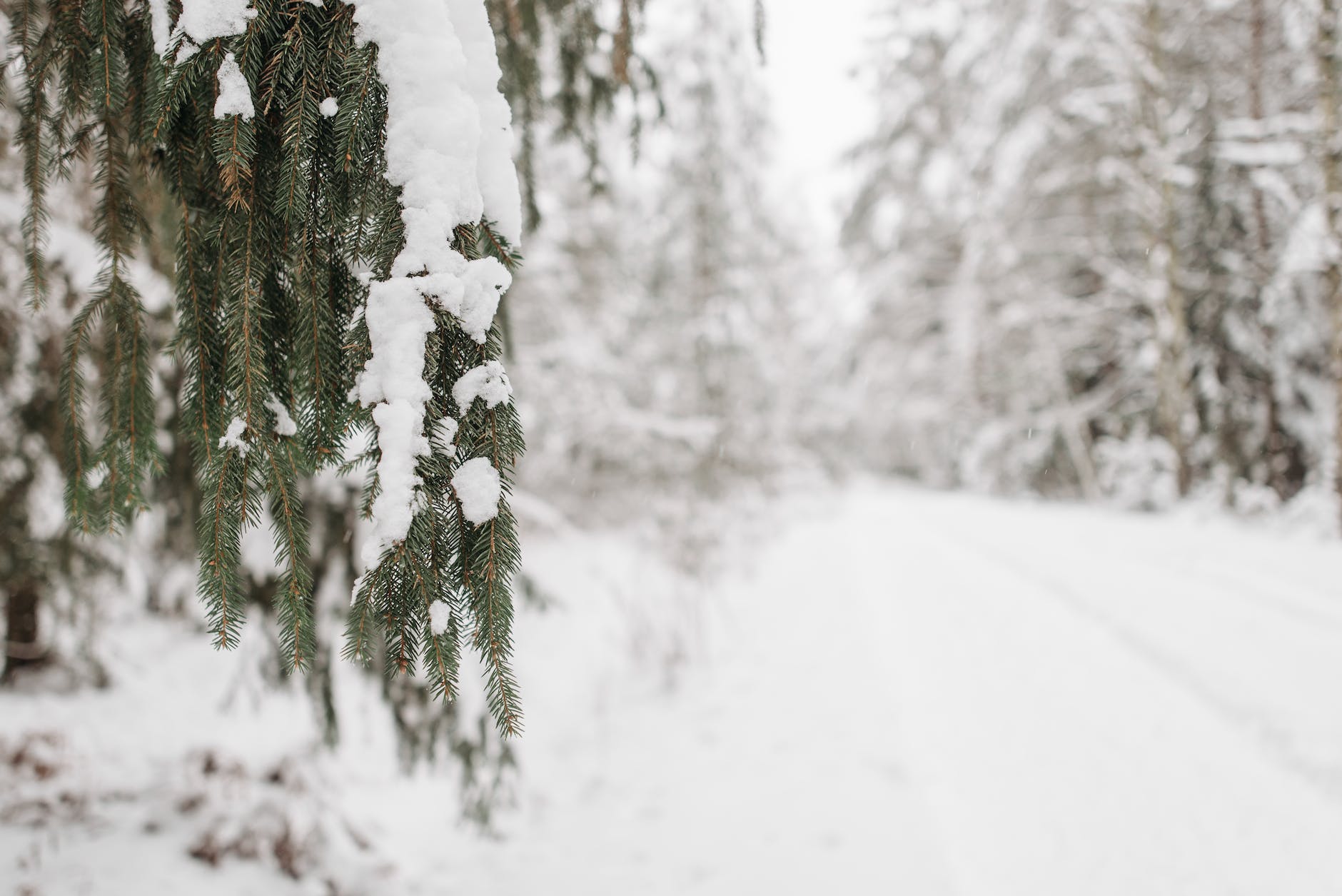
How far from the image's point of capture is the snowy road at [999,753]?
2613mm

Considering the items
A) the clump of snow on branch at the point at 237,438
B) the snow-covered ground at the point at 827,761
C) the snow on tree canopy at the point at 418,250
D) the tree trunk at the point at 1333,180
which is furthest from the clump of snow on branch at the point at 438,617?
the tree trunk at the point at 1333,180

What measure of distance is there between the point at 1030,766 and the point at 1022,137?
11.9m

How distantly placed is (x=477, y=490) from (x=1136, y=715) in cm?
436

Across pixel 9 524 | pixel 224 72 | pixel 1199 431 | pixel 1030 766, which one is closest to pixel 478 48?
pixel 224 72

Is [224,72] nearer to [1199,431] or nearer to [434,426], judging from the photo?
[434,426]

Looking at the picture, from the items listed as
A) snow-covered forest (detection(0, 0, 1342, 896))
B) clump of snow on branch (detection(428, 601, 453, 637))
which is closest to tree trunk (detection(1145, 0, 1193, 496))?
snow-covered forest (detection(0, 0, 1342, 896))

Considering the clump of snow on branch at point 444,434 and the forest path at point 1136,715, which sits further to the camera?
the forest path at point 1136,715

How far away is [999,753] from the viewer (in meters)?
3.39

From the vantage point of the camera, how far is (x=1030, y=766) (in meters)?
3.23

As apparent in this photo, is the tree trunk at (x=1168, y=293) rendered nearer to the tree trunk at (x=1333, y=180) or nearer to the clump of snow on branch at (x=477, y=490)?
the tree trunk at (x=1333, y=180)

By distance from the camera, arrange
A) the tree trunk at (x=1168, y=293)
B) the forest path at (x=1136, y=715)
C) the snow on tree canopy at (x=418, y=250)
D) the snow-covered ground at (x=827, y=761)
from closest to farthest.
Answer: the snow on tree canopy at (x=418, y=250), the snow-covered ground at (x=827, y=761), the forest path at (x=1136, y=715), the tree trunk at (x=1168, y=293)

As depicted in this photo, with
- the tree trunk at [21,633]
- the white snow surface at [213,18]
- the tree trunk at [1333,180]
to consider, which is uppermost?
the tree trunk at [1333,180]

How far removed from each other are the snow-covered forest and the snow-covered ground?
0.03 m

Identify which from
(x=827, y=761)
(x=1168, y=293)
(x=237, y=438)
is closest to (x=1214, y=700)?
(x=827, y=761)
